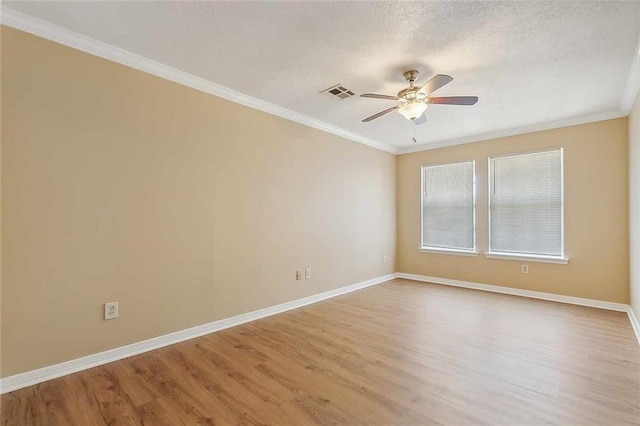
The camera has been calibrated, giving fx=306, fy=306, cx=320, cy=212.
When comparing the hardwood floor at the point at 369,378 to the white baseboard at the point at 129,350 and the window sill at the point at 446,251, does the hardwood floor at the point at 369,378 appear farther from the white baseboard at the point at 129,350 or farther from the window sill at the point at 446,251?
the window sill at the point at 446,251

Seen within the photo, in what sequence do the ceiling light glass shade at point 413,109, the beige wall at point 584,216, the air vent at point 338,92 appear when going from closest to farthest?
the ceiling light glass shade at point 413,109 < the air vent at point 338,92 < the beige wall at point 584,216

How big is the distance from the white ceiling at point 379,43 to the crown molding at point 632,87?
0.03m

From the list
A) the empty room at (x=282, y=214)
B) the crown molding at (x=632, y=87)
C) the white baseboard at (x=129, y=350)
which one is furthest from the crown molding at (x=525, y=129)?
the white baseboard at (x=129, y=350)

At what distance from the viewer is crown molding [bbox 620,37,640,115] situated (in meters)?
2.56

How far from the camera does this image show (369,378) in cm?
219

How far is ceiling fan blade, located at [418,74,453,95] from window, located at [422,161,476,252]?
2.91m

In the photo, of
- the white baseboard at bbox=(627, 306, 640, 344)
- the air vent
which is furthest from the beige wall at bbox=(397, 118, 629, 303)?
the air vent

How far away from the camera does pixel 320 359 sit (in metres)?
2.50

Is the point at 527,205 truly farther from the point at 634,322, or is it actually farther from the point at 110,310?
the point at 110,310

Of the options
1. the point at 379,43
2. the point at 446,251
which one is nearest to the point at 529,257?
the point at 446,251

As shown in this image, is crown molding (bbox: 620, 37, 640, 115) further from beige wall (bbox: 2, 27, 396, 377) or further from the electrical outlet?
the electrical outlet

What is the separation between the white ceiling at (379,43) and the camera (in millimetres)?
2002

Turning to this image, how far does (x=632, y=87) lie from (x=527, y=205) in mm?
1862

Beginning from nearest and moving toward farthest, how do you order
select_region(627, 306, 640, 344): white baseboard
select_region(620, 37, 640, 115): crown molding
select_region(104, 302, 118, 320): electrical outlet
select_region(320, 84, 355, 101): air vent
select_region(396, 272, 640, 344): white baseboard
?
select_region(104, 302, 118, 320): electrical outlet, select_region(620, 37, 640, 115): crown molding, select_region(627, 306, 640, 344): white baseboard, select_region(320, 84, 355, 101): air vent, select_region(396, 272, 640, 344): white baseboard
